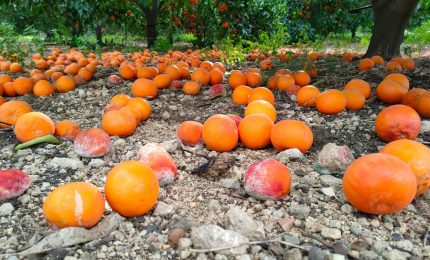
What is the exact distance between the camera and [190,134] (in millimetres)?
2934

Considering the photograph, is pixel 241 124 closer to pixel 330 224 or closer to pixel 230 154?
pixel 230 154

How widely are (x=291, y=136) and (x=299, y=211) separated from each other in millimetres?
805

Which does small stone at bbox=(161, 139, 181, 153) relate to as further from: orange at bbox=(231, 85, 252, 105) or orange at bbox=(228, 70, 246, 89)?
orange at bbox=(228, 70, 246, 89)

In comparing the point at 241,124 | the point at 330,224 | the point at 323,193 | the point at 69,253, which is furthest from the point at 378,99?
the point at 69,253

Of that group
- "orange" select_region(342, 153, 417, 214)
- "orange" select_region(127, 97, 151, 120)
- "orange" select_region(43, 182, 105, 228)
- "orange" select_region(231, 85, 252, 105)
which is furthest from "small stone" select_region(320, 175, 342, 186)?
"orange" select_region(127, 97, 151, 120)

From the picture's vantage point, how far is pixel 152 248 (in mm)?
1772

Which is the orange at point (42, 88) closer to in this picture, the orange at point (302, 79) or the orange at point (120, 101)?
the orange at point (120, 101)

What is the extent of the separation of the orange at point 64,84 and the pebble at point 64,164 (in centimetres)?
211

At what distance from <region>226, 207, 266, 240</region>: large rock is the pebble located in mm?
1300

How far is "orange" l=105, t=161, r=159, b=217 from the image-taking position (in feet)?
6.27

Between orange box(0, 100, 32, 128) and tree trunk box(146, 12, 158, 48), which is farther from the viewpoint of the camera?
tree trunk box(146, 12, 158, 48)

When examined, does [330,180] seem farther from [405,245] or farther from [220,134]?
[220,134]

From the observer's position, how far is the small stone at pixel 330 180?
2.36 m

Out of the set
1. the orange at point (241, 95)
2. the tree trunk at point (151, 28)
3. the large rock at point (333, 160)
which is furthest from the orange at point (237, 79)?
the tree trunk at point (151, 28)
